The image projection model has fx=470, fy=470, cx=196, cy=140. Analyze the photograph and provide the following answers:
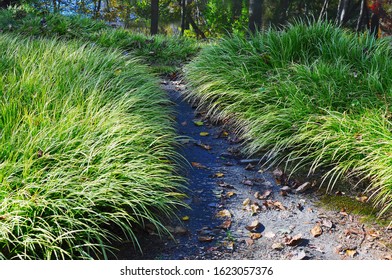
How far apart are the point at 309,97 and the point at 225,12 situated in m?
12.8

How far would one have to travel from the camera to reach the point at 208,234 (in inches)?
121

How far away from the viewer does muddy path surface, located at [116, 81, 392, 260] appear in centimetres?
290

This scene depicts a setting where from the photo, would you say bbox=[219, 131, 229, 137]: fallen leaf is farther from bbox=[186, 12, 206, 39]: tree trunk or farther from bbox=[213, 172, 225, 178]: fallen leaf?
bbox=[186, 12, 206, 39]: tree trunk

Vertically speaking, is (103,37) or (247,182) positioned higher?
(103,37)

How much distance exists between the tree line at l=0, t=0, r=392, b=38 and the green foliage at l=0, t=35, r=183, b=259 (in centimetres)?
689

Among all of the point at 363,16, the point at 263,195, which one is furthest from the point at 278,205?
the point at 363,16

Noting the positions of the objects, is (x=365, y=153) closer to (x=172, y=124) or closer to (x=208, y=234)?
(x=208, y=234)

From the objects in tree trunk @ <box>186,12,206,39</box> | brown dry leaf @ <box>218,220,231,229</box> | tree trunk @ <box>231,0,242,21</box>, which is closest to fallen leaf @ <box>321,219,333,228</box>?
brown dry leaf @ <box>218,220,231,229</box>

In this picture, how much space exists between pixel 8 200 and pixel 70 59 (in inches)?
111

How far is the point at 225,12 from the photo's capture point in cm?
1647

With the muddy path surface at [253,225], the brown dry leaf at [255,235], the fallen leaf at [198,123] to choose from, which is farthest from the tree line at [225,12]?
the brown dry leaf at [255,235]

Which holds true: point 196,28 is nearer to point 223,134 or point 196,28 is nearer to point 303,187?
point 223,134

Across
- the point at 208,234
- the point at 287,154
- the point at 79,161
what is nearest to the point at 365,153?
the point at 287,154

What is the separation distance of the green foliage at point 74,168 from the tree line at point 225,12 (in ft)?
22.6
